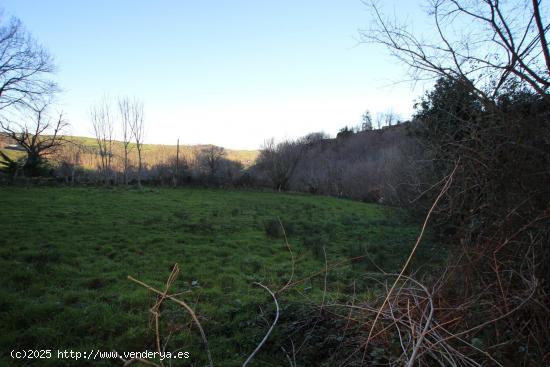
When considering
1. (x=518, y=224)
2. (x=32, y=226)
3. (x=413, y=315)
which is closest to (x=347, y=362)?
(x=413, y=315)

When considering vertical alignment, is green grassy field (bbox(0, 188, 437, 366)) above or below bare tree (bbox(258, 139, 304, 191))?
below

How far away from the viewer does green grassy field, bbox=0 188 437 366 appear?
3363 millimetres

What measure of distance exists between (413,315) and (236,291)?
2931mm

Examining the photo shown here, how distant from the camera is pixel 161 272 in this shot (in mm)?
5617

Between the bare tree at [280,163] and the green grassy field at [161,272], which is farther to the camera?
the bare tree at [280,163]

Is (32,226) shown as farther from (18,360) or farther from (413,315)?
(413,315)

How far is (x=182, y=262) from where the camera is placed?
6.23 m

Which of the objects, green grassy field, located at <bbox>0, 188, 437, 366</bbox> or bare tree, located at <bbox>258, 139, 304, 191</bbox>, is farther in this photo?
bare tree, located at <bbox>258, 139, 304, 191</bbox>

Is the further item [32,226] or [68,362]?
[32,226]

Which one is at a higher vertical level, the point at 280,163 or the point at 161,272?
the point at 280,163

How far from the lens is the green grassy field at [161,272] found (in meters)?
3.36

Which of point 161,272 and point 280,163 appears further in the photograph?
point 280,163

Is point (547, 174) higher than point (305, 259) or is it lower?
higher

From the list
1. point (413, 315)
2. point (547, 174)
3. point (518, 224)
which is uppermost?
point (547, 174)
